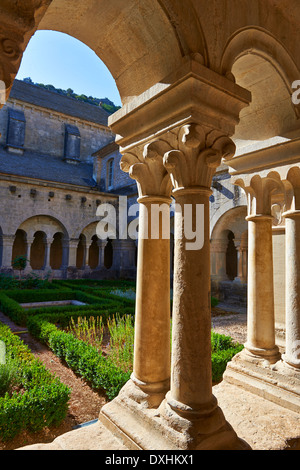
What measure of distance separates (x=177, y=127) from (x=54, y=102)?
77.4 feet

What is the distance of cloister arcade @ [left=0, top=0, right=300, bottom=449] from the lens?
1.76 metres

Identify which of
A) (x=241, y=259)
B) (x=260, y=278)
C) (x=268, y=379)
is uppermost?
(x=241, y=259)

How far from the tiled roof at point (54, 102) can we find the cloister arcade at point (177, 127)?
68.8 feet

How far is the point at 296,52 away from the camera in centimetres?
265

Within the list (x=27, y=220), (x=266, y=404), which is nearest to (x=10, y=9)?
(x=266, y=404)

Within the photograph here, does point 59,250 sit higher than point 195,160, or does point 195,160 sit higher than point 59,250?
point 195,160

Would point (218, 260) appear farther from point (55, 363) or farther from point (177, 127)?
point (177, 127)

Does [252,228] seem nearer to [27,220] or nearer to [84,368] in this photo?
[84,368]

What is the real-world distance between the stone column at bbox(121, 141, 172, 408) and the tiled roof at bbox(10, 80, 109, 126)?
21.2m

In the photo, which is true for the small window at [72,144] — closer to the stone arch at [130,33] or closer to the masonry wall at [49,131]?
the masonry wall at [49,131]

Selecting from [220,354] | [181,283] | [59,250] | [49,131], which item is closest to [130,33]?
[181,283]

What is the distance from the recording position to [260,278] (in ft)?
9.98

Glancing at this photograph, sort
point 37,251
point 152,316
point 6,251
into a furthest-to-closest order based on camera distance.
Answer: point 37,251
point 6,251
point 152,316

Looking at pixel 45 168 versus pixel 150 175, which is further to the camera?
pixel 45 168
